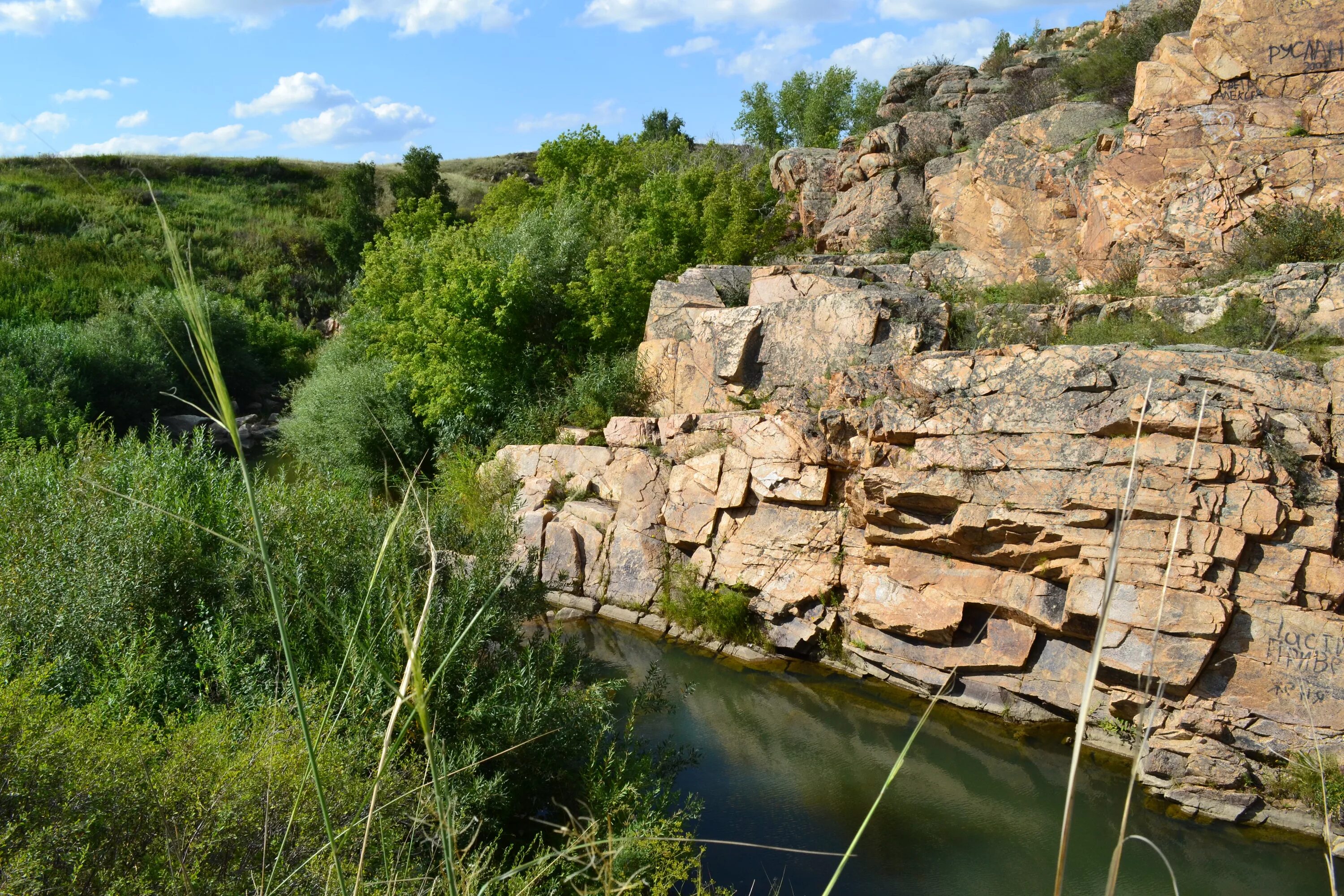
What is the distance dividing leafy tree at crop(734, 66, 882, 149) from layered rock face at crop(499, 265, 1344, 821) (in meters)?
27.0

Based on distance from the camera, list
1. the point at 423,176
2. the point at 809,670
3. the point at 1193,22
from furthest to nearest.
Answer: the point at 423,176 → the point at 1193,22 → the point at 809,670

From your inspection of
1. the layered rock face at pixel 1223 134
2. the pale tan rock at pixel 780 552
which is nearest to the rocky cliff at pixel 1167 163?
the layered rock face at pixel 1223 134

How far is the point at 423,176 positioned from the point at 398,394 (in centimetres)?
2117

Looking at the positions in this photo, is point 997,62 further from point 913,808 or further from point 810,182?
point 913,808

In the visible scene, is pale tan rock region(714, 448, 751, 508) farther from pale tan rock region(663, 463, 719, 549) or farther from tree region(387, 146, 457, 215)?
tree region(387, 146, 457, 215)

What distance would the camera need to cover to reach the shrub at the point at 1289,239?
1172cm

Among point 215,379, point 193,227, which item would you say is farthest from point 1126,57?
point 215,379

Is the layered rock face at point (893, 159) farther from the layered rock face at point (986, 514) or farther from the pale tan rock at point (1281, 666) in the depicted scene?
the pale tan rock at point (1281, 666)

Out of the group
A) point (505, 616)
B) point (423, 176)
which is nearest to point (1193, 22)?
point (505, 616)

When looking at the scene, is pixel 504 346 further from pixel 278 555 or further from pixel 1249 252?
pixel 1249 252

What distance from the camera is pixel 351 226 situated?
108 feet

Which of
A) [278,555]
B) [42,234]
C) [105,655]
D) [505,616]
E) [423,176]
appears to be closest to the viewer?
[105,655]

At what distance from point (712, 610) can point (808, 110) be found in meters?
33.1

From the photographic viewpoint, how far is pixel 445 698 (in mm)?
5539
